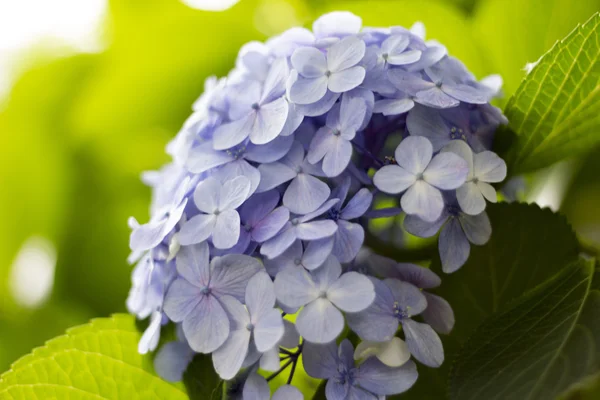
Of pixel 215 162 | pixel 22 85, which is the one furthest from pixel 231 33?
pixel 215 162

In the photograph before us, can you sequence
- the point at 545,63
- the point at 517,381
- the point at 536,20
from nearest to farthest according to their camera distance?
the point at 517,381 → the point at 545,63 → the point at 536,20

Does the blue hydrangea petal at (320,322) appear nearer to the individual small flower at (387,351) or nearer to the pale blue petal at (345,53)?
the individual small flower at (387,351)

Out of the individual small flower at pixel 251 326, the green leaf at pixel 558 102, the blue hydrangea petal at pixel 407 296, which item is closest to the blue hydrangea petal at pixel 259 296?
the individual small flower at pixel 251 326

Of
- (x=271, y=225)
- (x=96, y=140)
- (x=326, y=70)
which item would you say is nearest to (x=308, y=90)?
(x=326, y=70)

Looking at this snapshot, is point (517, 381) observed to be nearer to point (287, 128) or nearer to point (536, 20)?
point (287, 128)

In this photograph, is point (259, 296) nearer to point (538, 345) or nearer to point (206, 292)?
point (206, 292)

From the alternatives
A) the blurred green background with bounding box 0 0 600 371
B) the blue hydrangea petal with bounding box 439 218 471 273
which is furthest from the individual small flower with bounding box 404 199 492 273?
the blurred green background with bounding box 0 0 600 371
